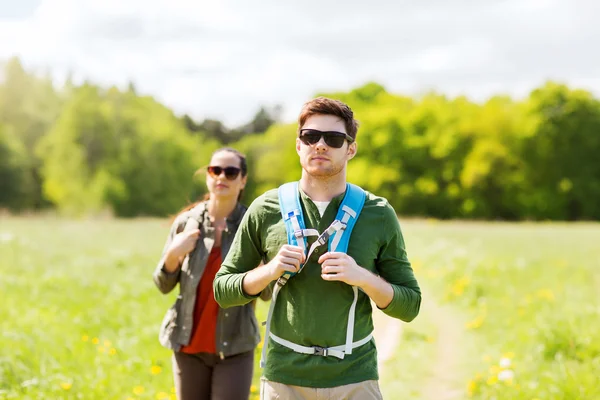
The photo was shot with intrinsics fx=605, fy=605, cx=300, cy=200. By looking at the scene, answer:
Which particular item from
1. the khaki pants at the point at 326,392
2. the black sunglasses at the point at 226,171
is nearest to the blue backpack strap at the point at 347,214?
the khaki pants at the point at 326,392

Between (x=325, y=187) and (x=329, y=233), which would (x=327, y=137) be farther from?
(x=329, y=233)

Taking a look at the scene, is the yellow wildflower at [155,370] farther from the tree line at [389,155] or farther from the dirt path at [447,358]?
the tree line at [389,155]

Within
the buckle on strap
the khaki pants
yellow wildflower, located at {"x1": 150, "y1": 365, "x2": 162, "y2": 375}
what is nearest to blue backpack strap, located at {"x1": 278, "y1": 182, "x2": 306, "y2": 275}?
the buckle on strap

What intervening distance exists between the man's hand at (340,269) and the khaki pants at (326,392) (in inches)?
20.1

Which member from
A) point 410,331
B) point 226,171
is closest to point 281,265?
point 226,171

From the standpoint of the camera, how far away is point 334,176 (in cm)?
274

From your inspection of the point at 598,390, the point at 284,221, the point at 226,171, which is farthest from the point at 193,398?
the point at 598,390

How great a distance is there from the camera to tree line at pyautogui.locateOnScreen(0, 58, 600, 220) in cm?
4966

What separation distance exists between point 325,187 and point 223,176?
1403mm

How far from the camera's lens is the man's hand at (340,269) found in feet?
8.02

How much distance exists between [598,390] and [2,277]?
27.0 ft

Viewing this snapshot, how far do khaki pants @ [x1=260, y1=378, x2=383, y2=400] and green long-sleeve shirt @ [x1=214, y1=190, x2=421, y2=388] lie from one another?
3 centimetres

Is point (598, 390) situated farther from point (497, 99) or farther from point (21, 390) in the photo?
point (497, 99)

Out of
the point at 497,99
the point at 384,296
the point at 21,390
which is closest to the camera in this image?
the point at 384,296
